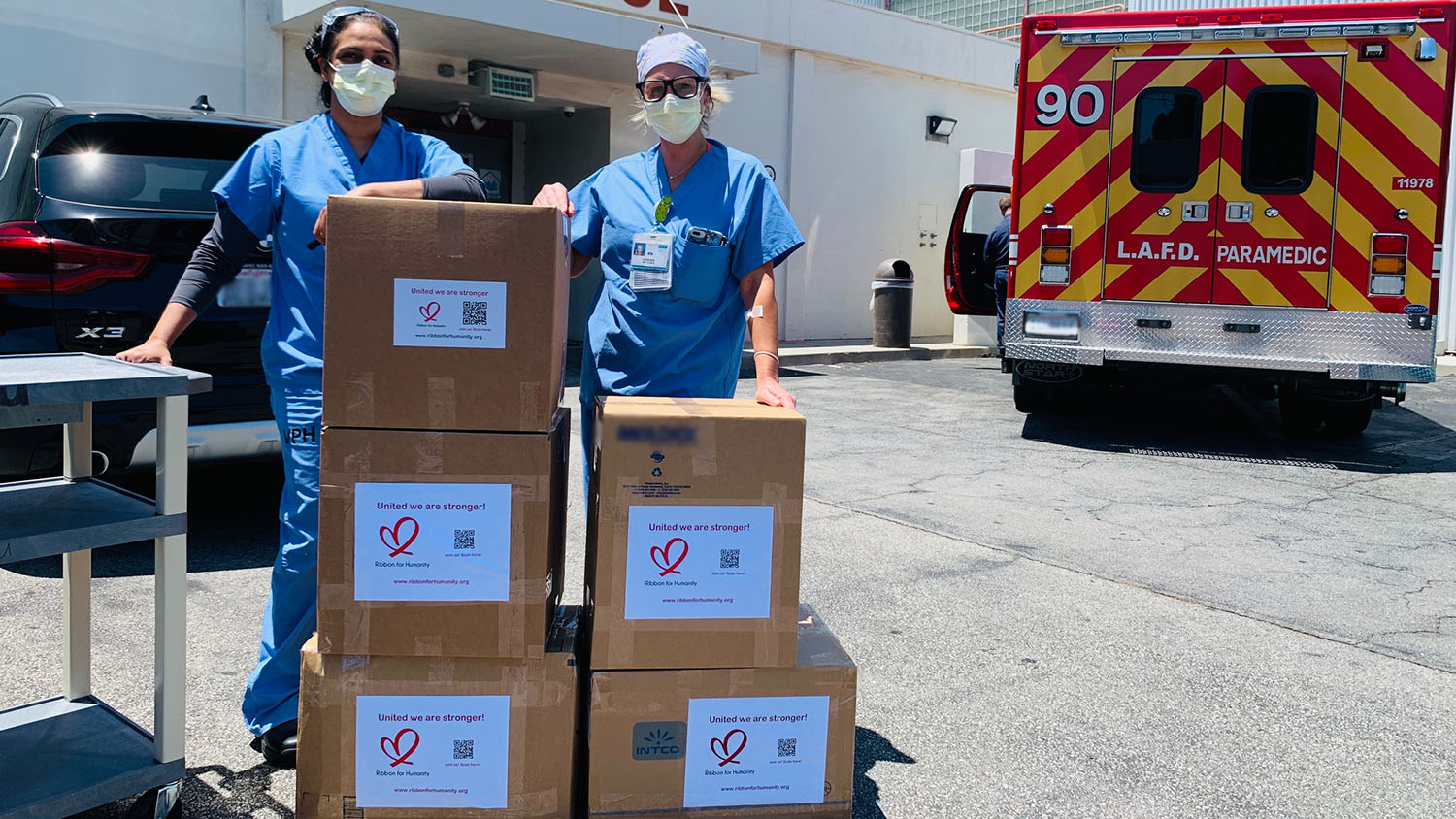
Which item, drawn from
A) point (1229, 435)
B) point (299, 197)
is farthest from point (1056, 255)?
point (299, 197)

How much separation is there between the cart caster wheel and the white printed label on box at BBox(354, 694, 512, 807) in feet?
1.44

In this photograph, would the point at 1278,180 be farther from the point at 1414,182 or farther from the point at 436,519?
the point at 436,519

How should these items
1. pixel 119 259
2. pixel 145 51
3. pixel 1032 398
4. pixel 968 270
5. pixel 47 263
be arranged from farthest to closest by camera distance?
1. pixel 968 270
2. pixel 145 51
3. pixel 1032 398
4. pixel 119 259
5. pixel 47 263

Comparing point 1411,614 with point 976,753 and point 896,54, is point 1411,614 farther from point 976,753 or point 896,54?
point 896,54

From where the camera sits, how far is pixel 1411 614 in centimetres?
454

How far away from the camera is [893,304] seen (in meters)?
14.3

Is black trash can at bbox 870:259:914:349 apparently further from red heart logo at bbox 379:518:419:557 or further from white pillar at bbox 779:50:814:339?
red heart logo at bbox 379:518:419:557

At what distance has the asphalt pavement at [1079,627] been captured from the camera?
121 inches

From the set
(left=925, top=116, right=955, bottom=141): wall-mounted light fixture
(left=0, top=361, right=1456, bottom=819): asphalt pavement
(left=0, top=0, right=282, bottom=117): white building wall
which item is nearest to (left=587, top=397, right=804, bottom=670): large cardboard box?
(left=0, top=361, right=1456, bottom=819): asphalt pavement

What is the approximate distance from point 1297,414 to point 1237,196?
1.80m

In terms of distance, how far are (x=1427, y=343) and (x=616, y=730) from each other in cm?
682

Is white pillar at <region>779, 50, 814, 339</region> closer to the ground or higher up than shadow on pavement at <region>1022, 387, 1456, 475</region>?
higher up

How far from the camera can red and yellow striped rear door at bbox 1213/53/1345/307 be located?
769 centimetres

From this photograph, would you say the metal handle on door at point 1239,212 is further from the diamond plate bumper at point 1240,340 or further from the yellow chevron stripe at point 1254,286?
the diamond plate bumper at point 1240,340
